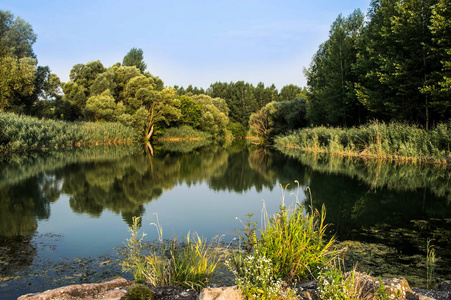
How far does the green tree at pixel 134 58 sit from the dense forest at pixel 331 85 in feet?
1.10

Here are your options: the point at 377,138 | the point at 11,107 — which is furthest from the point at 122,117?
the point at 377,138

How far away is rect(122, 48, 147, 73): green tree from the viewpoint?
217ft

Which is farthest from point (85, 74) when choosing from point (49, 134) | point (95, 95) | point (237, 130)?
point (237, 130)

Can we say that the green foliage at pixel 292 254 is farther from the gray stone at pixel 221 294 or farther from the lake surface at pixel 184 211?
the lake surface at pixel 184 211

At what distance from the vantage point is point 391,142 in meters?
19.6

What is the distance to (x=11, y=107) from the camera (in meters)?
31.7

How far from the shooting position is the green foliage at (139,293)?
2.82 meters

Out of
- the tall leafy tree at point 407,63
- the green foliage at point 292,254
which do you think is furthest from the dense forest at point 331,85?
the green foliage at point 292,254

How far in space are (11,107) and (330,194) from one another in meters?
33.8

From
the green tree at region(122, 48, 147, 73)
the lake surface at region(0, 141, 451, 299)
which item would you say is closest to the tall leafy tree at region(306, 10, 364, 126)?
the lake surface at region(0, 141, 451, 299)

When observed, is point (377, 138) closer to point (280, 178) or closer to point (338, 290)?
point (280, 178)

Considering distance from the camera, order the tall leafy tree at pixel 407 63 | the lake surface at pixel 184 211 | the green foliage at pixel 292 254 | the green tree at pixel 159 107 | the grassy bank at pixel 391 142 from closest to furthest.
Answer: the green foliage at pixel 292 254 < the lake surface at pixel 184 211 < the grassy bank at pixel 391 142 < the tall leafy tree at pixel 407 63 < the green tree at pixel 159 107

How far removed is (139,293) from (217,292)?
71 centimetres

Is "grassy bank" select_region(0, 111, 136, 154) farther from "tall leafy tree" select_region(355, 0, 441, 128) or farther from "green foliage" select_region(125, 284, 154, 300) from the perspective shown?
"tall leafy tree" select_region(355, 0, 441, 128)
